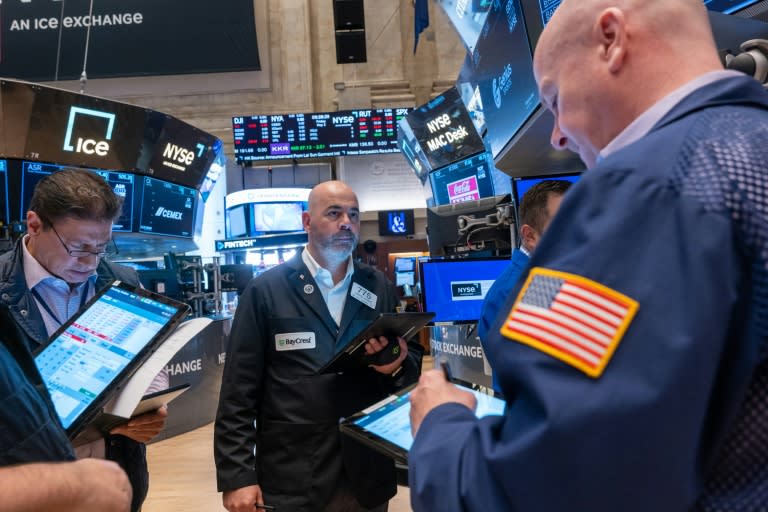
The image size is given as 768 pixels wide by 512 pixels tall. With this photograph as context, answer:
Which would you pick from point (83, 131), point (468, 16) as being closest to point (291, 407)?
point (468, 16)

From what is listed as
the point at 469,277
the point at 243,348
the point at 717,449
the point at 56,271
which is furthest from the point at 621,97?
the point at 469,277

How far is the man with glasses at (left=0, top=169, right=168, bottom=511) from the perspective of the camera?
74.8 inches

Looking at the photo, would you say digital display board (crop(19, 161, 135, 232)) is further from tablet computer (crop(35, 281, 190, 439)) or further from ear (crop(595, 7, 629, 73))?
Answer: ear (crop(595, 7, 629, 73))

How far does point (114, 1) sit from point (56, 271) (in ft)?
43.9

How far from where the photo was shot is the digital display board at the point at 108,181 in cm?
738

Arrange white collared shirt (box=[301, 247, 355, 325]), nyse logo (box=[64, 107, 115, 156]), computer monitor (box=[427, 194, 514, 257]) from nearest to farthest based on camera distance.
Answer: white collared shirt (box=[301, 247, 355, 325]) < computer monitor (box=[427, 194, 514, 257]) < nyse logo (box=[64, 107, 115, 156])

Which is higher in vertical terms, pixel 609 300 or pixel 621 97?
pixel 621 97

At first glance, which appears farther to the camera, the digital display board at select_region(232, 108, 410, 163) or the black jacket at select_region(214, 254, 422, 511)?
the digital display board at select_region(232, 108, 410, 163)

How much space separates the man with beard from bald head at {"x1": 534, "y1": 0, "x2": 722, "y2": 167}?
1356 millimetres

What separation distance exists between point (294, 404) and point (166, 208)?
822 cm

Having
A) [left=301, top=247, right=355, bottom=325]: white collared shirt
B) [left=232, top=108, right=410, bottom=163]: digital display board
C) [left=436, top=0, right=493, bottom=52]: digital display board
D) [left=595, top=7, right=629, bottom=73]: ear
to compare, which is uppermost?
[left=232, top=108, right=410, bottom=163]: digital display board

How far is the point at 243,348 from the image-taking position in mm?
2225

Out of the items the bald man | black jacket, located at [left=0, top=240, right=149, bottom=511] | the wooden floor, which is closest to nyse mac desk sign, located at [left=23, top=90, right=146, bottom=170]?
the wooden floor

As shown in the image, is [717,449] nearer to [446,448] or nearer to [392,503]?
[446,448]
